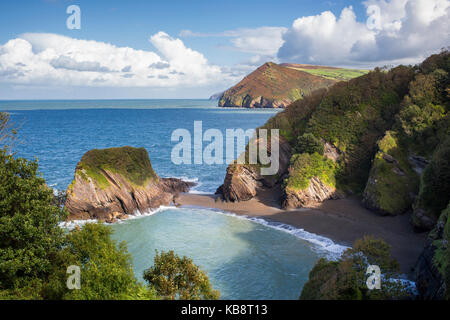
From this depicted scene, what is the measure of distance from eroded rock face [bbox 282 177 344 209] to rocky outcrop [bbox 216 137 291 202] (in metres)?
5.18

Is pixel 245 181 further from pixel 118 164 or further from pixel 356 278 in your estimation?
pixel 356 278

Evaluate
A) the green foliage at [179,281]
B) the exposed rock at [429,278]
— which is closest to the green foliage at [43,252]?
the green foliage at [179,281]

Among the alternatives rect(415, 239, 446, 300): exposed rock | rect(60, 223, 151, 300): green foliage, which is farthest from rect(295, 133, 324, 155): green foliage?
rect(60, 223, 151, 300): green foliage

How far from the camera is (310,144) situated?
4275 cm

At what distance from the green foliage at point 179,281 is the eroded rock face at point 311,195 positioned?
23293 mm

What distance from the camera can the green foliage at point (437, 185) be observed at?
2848 centimetres

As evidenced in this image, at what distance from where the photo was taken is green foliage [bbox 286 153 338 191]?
131 feet

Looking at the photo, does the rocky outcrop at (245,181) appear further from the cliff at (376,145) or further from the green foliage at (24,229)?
the green foliage at (24,229)

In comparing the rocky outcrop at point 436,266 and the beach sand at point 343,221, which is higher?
the rocky outcrop at point 436,266
